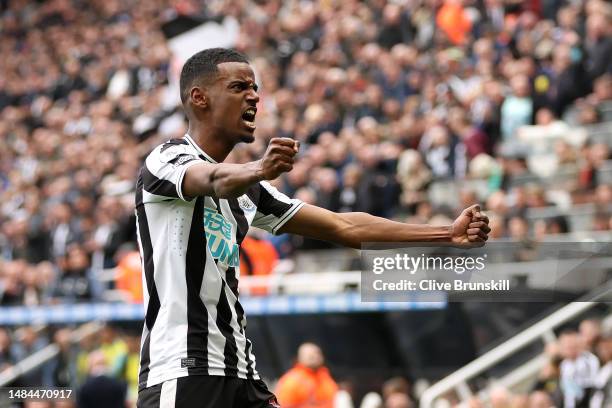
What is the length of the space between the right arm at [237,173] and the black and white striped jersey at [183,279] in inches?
3.7

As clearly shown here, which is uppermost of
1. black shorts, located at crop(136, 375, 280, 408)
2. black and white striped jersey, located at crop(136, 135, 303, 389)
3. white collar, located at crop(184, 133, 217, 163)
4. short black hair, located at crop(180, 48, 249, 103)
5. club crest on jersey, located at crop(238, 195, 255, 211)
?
short black hair, located at crop(180, 48, 249, 103)

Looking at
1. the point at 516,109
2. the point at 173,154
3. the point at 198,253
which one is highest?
the point at 516,109

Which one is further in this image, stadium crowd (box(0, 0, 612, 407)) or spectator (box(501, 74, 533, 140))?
spectator (box(501, 74, 533, 140))

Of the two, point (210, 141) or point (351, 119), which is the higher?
point (351, 119)

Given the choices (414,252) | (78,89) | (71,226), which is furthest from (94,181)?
(414,252)

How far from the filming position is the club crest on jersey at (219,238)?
4871mm

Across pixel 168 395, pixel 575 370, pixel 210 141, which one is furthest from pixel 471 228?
pixel 575 370

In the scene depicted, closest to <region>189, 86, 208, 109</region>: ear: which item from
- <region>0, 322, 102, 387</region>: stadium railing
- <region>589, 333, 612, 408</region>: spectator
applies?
<region>589, 333, 612, 408</region>: spectator

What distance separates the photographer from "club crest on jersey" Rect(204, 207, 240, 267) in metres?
4.87

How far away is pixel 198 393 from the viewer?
475 cm

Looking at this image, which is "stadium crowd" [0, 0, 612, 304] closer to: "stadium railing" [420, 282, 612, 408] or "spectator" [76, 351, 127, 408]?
"stadium railing" [420, 282, 612, 408]

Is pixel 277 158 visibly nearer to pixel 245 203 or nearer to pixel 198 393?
pixel 245 203

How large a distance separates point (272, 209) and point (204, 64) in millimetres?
734

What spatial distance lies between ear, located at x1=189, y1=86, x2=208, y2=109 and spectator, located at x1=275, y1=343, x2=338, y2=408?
6.48m
